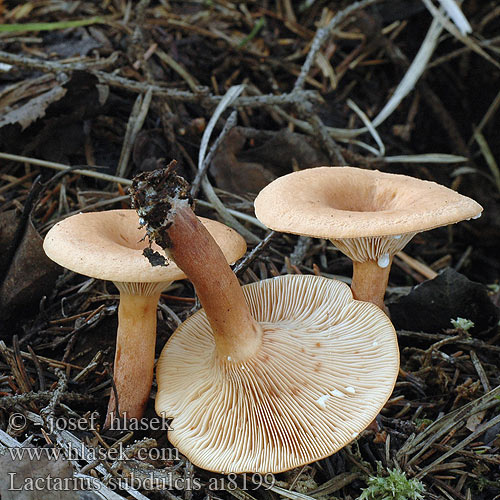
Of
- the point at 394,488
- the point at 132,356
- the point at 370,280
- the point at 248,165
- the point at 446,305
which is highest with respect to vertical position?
the point at 248,165

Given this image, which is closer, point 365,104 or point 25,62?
point 25,62

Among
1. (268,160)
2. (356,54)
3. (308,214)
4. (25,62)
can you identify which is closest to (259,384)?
(308,214)

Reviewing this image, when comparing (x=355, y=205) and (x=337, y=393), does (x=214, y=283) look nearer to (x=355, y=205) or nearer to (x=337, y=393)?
(x=337, y=393)

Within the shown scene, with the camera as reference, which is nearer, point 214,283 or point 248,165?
point 214,283

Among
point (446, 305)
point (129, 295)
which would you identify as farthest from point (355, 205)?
point (129, 295)

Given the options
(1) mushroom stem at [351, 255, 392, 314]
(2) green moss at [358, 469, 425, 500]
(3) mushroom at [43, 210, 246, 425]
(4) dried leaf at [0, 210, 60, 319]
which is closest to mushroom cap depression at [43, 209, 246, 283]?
(3) mushroom at [43, 210, 246, 425]

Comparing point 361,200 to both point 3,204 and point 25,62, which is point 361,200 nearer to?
point 3,204

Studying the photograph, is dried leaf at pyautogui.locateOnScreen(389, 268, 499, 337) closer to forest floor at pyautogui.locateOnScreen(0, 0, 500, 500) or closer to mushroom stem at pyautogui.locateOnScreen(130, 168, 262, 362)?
forest floor at pyautogui.locateOnScreen(0, 0, 500, 500)
